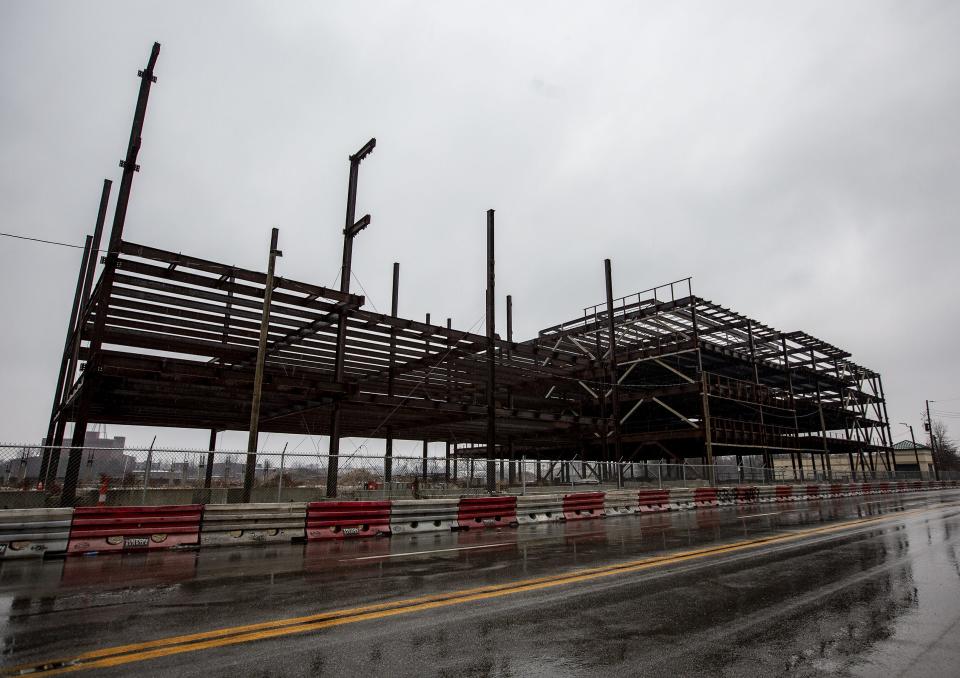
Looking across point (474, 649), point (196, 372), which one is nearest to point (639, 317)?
point (196, 372)

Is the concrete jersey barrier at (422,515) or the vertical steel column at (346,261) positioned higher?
the vertical steel column at (346,261)

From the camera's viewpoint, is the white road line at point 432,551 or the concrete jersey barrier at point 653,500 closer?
the white road line at point 432,551

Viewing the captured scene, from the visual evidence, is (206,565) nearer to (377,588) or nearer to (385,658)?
(377,588)

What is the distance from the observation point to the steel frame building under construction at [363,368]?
2014 centimetres

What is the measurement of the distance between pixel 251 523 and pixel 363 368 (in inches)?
804

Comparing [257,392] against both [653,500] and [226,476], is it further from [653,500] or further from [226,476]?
[653,500]

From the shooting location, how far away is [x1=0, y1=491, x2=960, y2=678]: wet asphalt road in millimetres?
4402

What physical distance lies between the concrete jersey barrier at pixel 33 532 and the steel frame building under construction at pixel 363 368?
4.35ft

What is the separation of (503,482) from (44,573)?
13.8 metres

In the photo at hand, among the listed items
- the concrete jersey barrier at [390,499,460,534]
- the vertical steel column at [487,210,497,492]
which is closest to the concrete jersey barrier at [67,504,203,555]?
the concrete jersey barrier at [390,499,460,534]

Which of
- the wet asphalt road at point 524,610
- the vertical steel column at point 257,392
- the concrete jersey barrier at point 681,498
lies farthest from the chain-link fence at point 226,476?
the concrete jersey barrier at point 681,498

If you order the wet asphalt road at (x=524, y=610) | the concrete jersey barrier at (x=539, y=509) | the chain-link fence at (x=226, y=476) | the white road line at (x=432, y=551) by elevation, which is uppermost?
the chain-link fence at (x=226, y=476)

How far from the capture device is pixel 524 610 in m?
6.04

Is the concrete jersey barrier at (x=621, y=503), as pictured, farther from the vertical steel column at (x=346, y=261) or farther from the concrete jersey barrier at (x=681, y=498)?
the vertical steel column at (x=346, y=261)
